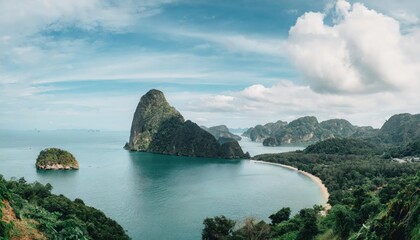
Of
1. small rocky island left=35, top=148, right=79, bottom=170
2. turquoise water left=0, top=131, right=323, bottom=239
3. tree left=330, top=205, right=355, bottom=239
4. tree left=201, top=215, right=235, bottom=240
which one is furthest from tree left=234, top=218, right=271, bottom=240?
small rocky island left=35, top=148, right=79, bottom=170

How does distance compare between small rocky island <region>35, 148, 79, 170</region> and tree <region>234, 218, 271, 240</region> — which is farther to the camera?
small rocky island <region>35, 148, 79, 170</region>

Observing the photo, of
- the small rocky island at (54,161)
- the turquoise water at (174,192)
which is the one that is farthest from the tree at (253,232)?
the small rocky island at (54,161)

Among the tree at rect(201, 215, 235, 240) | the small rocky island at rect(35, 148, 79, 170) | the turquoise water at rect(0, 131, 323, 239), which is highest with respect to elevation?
the small rocky island at rect(35, 148, 79, 170)

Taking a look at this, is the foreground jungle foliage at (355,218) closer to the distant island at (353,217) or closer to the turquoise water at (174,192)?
the distant island at (353,217)

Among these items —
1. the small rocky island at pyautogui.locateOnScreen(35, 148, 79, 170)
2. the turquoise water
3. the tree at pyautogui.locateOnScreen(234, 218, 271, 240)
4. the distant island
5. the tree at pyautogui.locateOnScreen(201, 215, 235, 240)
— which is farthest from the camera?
the small rocky island at pyautogui.locateOnScreen(35, 148, 79, 170)

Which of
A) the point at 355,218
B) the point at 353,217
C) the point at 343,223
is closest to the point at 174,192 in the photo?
the point at 355,218

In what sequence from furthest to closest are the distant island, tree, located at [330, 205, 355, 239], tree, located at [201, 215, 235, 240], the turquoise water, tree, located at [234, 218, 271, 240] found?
1. the turquoise water
2. tree, located at [201, 215, 235, 240]
3. tree, located at [234, 218, 271, 240]
4. tree, located at [330, 205, 355, 239]
5. the distant island

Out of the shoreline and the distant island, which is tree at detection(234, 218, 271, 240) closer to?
the distant island
